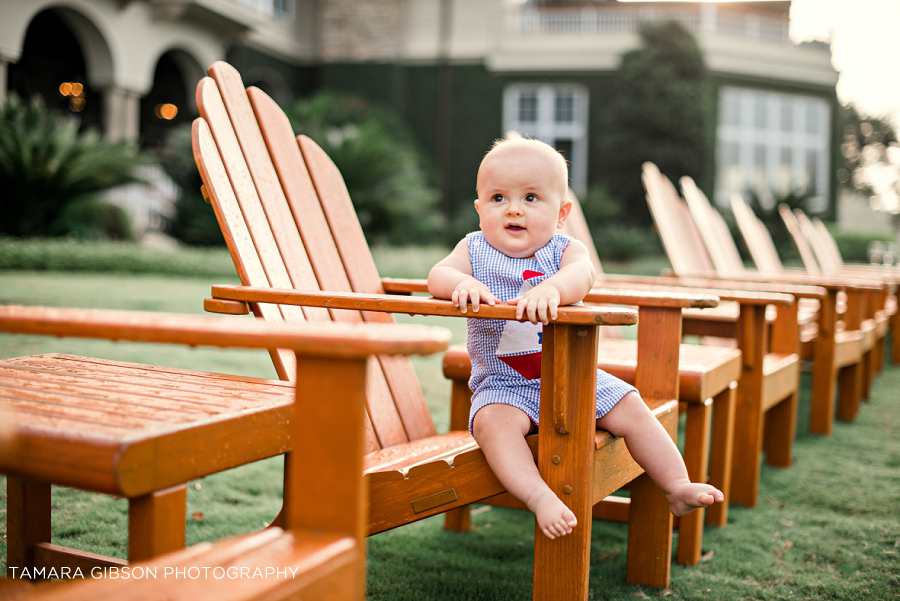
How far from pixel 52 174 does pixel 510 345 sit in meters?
8.93

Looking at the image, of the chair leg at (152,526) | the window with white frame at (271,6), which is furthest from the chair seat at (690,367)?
the window with white frame at (271,6)

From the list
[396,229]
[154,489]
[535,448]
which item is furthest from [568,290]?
[396,229]

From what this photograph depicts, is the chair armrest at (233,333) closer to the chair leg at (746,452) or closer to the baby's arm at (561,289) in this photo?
the baby's arm at (561,289)

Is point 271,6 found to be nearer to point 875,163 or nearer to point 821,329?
point 821,329

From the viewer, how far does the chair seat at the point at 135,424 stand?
107cm

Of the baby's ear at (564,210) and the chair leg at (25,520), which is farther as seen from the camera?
the baby's ear at (564,210)

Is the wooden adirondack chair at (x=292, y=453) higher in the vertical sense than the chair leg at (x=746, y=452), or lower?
higher

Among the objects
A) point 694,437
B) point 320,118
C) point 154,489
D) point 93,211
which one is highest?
point 320,118

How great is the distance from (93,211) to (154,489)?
971cm

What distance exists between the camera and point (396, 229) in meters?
13.4

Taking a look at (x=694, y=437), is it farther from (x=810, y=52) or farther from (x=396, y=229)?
(x=810, y=52)

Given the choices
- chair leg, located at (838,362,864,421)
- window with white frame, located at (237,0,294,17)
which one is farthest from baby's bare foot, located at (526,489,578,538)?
window with white frame, located at (237,0,294,17)

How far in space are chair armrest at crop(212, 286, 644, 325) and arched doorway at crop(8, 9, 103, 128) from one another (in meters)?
14.6

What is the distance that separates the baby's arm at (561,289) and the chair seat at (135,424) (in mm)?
509
